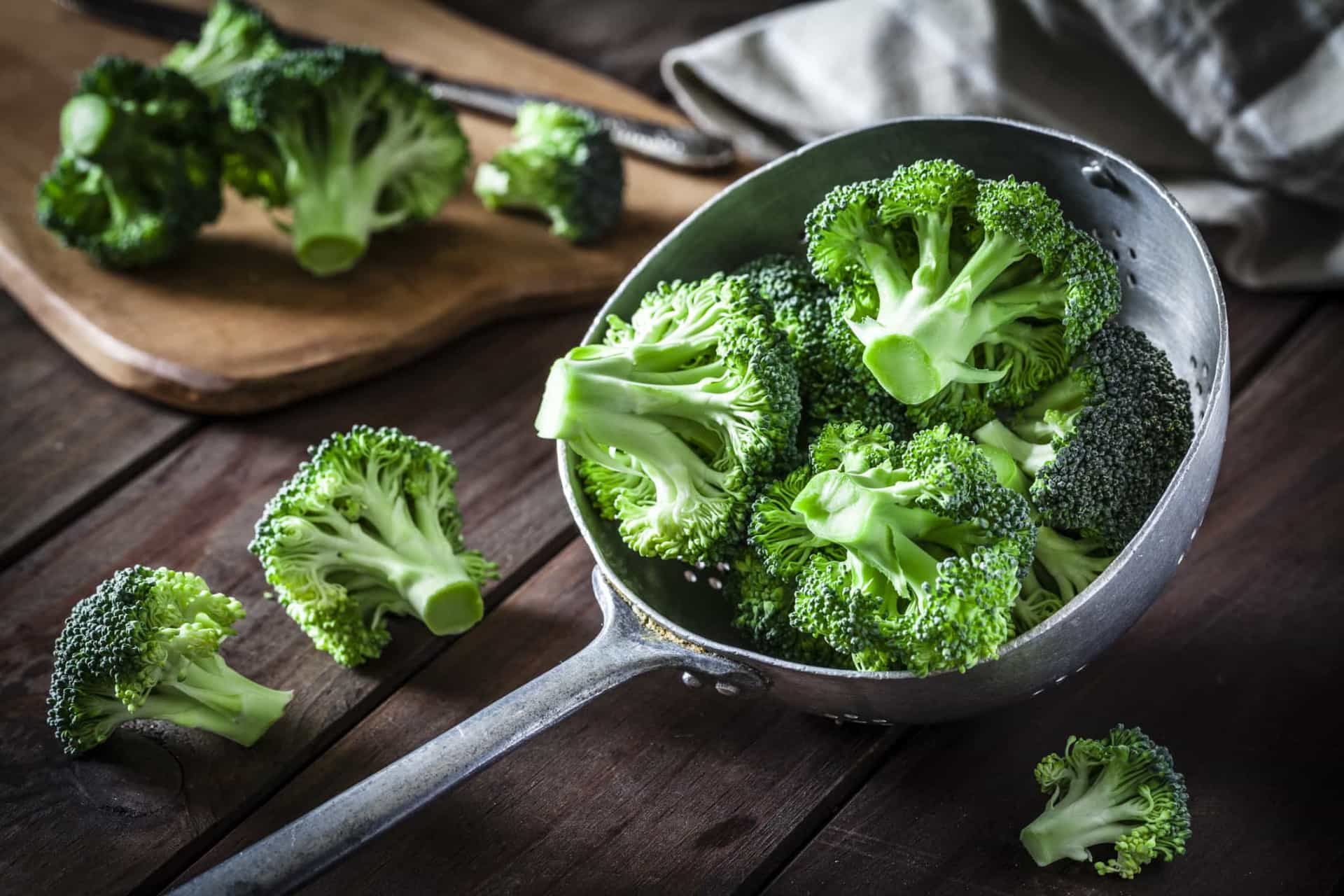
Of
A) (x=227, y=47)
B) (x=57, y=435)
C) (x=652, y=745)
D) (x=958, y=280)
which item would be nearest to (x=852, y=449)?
(x=958, y=280)

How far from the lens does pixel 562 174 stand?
215cm

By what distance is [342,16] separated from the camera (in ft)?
9.12

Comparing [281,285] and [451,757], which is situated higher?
[451,757]

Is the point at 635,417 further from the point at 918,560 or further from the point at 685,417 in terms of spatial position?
the point at 918,560

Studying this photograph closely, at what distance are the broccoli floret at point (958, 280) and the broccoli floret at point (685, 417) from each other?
0.36 ft

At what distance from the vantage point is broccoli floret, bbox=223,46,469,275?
6.94ft

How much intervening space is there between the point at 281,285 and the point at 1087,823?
57.9 inches

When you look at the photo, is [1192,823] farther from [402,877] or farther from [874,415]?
[402,877]

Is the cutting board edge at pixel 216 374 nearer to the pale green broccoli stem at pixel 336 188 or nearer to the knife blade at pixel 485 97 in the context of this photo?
the pale green broccoli stem at pixel 336 188

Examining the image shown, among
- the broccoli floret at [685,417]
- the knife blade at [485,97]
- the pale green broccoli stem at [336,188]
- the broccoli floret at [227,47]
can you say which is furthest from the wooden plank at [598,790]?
the broccoli floret at [227,47]

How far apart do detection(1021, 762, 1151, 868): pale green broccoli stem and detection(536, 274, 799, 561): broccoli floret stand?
0.41m

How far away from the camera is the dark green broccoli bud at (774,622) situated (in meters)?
1.39

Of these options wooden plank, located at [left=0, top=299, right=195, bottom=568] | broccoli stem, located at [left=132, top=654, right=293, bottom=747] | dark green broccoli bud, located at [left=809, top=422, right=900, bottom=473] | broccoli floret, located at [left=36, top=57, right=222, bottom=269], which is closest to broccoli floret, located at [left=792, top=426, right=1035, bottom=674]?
dark green broccoli bud, located at [left=809, top=422, right=900, bottom=473]

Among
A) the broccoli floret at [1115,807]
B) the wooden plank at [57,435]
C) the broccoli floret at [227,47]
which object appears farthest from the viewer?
the broccoli floret at [227,47]
